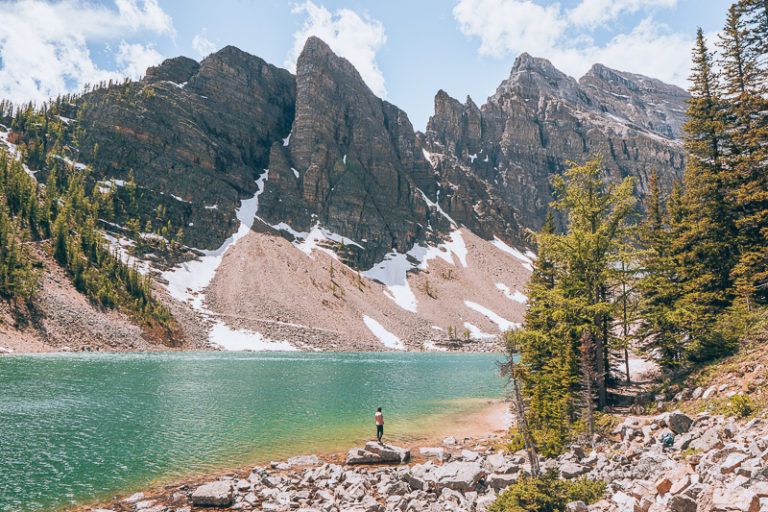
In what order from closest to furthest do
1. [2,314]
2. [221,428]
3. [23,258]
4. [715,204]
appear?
[715,204]
[221,428]
[2,314]
[23,258]

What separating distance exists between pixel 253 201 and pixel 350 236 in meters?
43.1

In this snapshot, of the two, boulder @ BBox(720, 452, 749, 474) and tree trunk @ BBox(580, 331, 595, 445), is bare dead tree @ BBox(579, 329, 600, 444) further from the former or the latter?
boulder @ BBox(720, 452, 749, 474)

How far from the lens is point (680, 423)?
15625 millimetres

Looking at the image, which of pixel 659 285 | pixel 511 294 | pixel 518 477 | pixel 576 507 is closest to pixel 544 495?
pixel 576 507

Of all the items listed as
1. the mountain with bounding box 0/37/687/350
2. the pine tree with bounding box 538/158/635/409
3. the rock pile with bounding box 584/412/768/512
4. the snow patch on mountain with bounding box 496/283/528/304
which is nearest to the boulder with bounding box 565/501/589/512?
the rock pile with bounding box 584/412/768/512

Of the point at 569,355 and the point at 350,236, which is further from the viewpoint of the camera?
the point at 350,236

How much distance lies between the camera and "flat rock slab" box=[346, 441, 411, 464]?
74.9 feet

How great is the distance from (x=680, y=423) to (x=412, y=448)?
49.3ft

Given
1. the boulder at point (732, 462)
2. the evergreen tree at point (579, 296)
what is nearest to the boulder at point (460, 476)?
the evergreen tree at point (579, 296)

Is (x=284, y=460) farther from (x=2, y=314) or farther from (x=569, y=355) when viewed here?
(x=2, y=314)

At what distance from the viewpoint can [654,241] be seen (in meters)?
31.7

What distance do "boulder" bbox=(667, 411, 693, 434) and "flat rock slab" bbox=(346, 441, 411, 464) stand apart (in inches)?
509

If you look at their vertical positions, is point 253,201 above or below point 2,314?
above

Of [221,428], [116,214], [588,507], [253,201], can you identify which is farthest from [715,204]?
[253,201]
